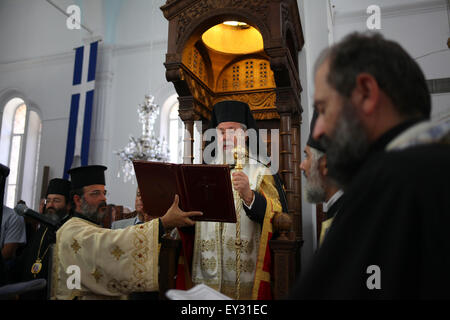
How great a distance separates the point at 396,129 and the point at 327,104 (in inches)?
8.3

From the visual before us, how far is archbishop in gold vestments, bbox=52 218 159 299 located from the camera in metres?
2.52

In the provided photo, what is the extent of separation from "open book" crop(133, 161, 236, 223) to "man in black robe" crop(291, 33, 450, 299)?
1.55 m

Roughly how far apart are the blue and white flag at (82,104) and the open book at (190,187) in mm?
8999

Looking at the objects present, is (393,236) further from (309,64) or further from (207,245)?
(309,64)

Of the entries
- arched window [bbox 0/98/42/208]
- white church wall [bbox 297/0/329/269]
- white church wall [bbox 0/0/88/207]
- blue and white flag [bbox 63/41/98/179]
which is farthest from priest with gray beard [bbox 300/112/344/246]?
arched window [bbox 0/98/42/208]

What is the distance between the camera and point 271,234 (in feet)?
10.1

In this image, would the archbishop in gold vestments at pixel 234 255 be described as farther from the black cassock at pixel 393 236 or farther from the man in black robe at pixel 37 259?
the black cassock at pixel 393 236

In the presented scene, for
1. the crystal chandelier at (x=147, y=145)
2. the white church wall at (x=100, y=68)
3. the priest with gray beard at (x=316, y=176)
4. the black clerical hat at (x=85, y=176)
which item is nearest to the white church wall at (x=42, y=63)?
the white church wall at (x=100, y=68)

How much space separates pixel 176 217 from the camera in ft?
8.66

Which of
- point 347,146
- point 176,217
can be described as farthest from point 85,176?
point 347,146

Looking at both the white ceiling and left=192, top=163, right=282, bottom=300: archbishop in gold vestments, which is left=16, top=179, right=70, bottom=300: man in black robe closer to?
left=192, top=163, right=282, bottom=300: archbishop in gold vestments

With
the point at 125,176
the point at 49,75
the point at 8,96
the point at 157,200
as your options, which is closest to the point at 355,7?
the point at 125,176
